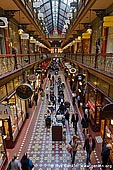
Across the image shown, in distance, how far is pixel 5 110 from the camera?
661 cm

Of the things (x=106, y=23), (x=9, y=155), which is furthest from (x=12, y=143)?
(x=106, y=23)

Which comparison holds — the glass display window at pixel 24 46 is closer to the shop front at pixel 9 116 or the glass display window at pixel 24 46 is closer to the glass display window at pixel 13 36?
the glass display window at pixel 13 36

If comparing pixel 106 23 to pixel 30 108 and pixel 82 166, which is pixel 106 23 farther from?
pixel 30 108

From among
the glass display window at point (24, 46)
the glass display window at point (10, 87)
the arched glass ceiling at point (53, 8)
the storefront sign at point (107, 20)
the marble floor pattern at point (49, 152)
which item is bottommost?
the marble floor pattern at point (49, 152)

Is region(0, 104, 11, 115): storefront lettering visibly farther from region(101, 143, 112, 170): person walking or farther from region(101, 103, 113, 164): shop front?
region(101, 143, 112, 170): person walking

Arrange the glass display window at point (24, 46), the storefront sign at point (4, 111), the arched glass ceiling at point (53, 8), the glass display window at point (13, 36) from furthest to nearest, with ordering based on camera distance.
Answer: the arched glass ceiling at point (53, 8) < the glass display window at point (24, 46) < the glass display window at point (13, 36) < the storefront sign at point (4, 111)

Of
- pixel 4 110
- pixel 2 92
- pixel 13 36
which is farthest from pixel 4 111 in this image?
pixel 13 36

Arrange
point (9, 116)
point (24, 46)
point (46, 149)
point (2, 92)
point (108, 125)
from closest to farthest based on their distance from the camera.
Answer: point (2, 92) < point (9, 116) < point (108, 125) < point (46, 149) < point (24, 46)

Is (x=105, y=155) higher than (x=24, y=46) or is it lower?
lower

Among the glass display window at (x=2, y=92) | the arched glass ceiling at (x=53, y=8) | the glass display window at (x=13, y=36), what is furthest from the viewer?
the arched glass ceiling at (x=53, y=8)

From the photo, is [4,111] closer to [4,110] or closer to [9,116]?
[4,110]

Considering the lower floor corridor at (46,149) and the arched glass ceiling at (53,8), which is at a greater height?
the arched glass ceiling at (53,8)

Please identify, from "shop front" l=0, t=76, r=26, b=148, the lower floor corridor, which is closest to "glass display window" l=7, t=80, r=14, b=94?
"shop front" l=0, t=76, r=26, b=148

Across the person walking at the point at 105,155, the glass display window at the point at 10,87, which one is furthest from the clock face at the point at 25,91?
the person walking at the point at 105,155
